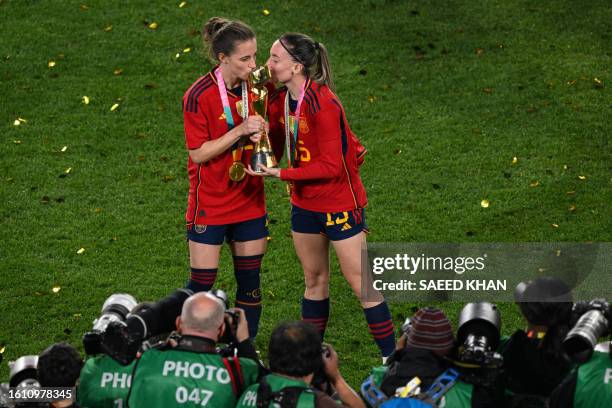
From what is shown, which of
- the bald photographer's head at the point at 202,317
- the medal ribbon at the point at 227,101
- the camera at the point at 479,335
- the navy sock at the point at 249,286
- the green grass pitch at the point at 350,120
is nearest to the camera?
the camera at the point at 479,335

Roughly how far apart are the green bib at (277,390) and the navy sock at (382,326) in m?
1.86

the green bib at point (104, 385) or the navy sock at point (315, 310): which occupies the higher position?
the green bib at point (104, 385)

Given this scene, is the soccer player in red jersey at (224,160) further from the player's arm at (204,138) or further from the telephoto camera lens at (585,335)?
the telephoto camera lens at (585,335)

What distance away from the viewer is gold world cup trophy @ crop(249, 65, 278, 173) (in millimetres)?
6020

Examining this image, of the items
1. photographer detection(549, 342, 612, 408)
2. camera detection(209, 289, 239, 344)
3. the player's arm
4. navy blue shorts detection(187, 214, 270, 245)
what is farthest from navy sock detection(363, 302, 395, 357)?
photographer detection(549, 342, 612, 408)

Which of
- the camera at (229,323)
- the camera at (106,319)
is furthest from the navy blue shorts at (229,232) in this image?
the camera at (229,323)

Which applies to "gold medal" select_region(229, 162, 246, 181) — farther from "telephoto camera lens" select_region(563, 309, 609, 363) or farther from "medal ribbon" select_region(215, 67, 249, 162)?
"telephoto camera lens" select_region(563, 309, 609, 363)

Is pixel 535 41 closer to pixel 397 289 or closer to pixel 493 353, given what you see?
pixel 397 289

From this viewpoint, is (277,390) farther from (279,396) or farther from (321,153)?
(321,153)

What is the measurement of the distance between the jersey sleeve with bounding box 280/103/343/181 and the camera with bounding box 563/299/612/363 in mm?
1693

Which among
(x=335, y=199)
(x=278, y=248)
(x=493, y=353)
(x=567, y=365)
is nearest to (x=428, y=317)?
(x=493, y=353)

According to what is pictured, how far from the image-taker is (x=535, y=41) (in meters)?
11.2

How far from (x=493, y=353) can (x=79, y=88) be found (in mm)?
7095

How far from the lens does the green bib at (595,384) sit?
175 inches
